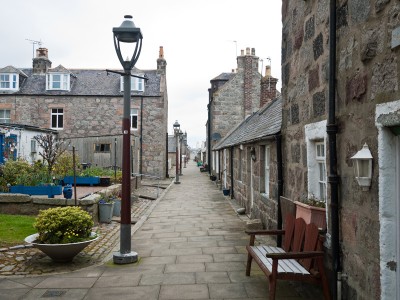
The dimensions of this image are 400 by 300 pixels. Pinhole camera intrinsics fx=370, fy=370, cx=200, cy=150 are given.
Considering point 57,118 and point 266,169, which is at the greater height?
point 57,118

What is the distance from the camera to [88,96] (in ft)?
92.3

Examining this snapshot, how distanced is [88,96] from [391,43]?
2699 cm

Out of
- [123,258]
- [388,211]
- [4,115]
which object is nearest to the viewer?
[388,211]

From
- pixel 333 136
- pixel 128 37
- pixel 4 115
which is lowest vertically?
pixel 333 136

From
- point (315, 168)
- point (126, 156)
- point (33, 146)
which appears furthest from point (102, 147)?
point (315, 168)

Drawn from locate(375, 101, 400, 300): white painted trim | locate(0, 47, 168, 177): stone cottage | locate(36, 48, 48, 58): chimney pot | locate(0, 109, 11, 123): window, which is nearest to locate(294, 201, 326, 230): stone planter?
locate(375, 101, 400, 300): white painted trim

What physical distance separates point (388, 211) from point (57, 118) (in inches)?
1098

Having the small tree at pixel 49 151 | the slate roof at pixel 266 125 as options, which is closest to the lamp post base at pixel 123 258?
the slate roof at pixel 266 125

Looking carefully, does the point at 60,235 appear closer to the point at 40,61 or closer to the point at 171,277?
the point at 171,277

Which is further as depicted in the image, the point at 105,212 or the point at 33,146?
the point at 33,146

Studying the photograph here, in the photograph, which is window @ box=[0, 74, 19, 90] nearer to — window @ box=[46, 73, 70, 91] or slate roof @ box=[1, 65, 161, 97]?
slate roof @ box=[1, 65, 161, 97]

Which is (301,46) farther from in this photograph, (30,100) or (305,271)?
(30,100)

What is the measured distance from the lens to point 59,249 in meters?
6.21

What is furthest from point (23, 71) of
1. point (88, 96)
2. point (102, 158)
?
point (102, 158)
